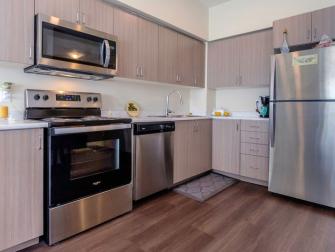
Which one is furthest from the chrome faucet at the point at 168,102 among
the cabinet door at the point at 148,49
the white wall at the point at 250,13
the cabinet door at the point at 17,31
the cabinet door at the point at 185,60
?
the cabinet door at the point at 17,31

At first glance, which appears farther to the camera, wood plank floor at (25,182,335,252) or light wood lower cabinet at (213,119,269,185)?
light wood lower cabinet at (213,119,269,185)

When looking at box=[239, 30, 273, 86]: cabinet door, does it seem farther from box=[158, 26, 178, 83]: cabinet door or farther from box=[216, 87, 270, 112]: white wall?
box=[158, 26, 178, 83]: cabinet door

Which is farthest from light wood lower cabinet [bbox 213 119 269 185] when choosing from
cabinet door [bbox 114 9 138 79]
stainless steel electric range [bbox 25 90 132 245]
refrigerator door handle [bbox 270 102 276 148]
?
stainless steel electric range [bbox 25 90 132 245]

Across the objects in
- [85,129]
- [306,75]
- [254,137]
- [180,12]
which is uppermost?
[180,12]

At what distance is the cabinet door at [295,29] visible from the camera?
2.59m

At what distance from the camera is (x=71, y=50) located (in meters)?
1.99

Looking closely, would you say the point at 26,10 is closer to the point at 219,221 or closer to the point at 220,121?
the point at 219,221

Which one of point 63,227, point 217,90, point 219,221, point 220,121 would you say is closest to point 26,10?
point 63,227

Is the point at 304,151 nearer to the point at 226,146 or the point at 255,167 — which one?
the point at 255,167

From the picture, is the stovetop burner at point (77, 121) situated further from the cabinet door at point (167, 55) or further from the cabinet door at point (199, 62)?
the cabinet door at point (199, 62)

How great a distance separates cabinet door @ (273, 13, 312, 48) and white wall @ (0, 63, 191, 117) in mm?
1564

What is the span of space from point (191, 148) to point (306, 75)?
158 cm

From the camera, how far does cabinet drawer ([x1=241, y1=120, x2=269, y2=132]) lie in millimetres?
2927

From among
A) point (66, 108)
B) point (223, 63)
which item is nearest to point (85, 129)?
point (66, 108)
